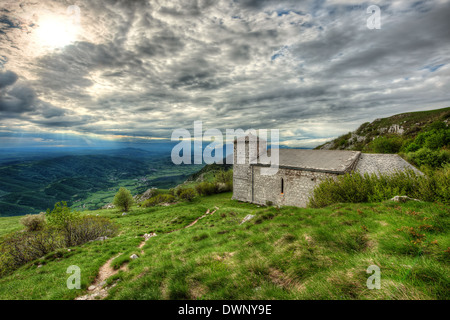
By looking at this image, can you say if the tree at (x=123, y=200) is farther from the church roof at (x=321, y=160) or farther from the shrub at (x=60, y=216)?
the church roof at (x=321, y=160)

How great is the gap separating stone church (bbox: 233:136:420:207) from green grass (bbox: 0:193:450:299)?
35.6ft

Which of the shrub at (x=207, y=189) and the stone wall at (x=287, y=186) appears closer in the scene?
the stone wall at (x=287, y=186)

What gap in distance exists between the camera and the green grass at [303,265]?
3842 millimetres

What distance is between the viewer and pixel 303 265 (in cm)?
521

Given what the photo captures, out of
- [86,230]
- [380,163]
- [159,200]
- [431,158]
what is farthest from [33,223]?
[431,158]

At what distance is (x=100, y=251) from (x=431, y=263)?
16.3 m

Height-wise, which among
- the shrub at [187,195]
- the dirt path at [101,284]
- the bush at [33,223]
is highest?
the dirt path at [101,284]

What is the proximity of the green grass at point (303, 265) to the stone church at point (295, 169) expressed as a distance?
10.8 meters

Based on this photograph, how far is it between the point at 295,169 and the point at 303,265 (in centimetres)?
2047

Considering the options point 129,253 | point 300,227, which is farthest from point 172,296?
point 129,253

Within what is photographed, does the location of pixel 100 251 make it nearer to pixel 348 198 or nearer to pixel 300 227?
pixel 300 227

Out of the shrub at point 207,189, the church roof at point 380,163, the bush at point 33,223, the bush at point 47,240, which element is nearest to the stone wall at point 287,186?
the church roof at point 380,163

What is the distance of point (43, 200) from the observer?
13500 cm

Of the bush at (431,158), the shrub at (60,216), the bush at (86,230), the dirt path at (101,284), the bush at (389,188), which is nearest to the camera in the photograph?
the dirt path at (101,284)
